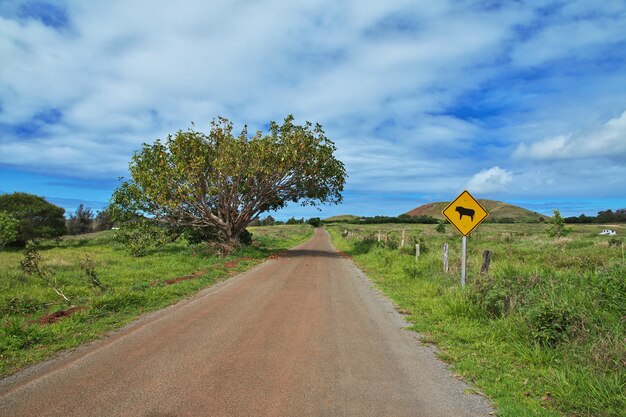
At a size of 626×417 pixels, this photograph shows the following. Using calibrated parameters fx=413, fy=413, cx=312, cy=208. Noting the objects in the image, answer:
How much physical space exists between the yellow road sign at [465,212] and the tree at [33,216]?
35.5 metres

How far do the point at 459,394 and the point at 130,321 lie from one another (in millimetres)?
6192

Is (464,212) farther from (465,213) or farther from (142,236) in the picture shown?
(142,236)

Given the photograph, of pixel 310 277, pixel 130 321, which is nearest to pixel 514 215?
pixel 310 277

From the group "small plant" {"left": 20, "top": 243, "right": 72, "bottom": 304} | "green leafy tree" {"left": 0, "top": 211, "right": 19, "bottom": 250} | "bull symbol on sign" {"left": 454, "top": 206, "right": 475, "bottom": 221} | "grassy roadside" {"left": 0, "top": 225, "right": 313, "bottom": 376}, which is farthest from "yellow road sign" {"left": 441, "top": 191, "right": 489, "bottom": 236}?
"green leafy tree" {"left": 0, "top": 211, "right": 19, "bottom": 250}

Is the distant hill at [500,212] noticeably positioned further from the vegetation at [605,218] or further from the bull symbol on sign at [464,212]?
the bull symbol on sign at [464,212]

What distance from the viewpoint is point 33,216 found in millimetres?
36531

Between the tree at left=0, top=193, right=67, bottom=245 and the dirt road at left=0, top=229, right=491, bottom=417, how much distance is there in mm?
33829

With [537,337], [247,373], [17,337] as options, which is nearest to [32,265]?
[17,337]

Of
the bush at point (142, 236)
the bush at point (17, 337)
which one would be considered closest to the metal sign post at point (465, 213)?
the bush at point (17, 337)

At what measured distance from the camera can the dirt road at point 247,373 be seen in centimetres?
414

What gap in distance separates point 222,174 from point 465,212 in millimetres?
15839

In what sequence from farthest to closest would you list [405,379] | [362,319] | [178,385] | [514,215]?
[514,215] → [362,319] → [405,379] → [178,385]

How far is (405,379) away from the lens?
5074mm

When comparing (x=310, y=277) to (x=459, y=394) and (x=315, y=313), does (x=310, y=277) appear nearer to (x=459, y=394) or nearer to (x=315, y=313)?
(x=315, y=313)
